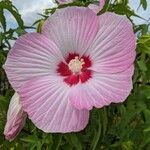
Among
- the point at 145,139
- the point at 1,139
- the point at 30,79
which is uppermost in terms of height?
the point at 30,79

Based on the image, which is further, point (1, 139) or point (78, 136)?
point (1, 139)

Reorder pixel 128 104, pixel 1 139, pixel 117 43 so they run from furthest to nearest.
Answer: pixel 1 139 → pixel 128 104 → pixel 117 43

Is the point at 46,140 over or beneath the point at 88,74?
beneath

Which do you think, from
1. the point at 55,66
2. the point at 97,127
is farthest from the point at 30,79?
the point at 97,127

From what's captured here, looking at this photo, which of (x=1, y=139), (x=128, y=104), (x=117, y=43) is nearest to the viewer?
(x=117, y=43)

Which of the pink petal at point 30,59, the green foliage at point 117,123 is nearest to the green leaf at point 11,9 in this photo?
the green foliage at point 117,123

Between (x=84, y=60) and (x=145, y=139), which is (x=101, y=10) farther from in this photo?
(x=145, y=139)

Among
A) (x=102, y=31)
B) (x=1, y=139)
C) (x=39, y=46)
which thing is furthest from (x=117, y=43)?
(x=1, y=139)

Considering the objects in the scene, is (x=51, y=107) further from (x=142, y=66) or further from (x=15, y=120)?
(x=142, y=66)

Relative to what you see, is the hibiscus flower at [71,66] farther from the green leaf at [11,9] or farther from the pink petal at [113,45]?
the green leaf at [11,9]

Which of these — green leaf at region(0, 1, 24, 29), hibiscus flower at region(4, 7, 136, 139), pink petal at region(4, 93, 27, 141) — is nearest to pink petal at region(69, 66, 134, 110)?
hibiscus flower at region(4, 7, 136, 139)
